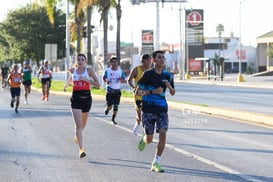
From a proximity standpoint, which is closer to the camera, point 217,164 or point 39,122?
point 217,164

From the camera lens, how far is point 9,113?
69.3 ft

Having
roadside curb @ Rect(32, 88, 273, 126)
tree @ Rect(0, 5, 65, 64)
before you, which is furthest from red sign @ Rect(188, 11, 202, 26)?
roadside curb @ Rect(32, 88, 273, 126)

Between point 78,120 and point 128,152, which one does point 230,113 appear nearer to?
point 128,152

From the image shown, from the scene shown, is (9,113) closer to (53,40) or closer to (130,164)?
(130,164)

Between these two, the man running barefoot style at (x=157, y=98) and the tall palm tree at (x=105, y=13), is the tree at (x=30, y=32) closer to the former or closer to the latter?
the tall palm tree at (x=105, y=13)

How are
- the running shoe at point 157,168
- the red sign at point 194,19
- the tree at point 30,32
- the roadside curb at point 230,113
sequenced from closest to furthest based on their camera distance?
the running shoe at point 157,168 → the roadside curb at point 230,113 → the tree at point 30,32 → the red sign at point 194,19

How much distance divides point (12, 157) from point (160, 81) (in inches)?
130

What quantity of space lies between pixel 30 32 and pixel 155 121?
156ft

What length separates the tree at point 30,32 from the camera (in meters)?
54.7

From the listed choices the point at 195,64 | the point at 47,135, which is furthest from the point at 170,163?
the point at 195,64

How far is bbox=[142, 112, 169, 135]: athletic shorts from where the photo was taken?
9.41 metres

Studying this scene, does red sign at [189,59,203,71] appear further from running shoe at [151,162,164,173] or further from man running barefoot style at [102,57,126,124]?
running shoe at [151,162,164,173]

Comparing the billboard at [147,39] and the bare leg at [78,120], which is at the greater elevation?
the billboard at [147,39]

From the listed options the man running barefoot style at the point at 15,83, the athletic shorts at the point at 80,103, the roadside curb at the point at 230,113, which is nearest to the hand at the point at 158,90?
the athletic shorts at the point at 80,103
